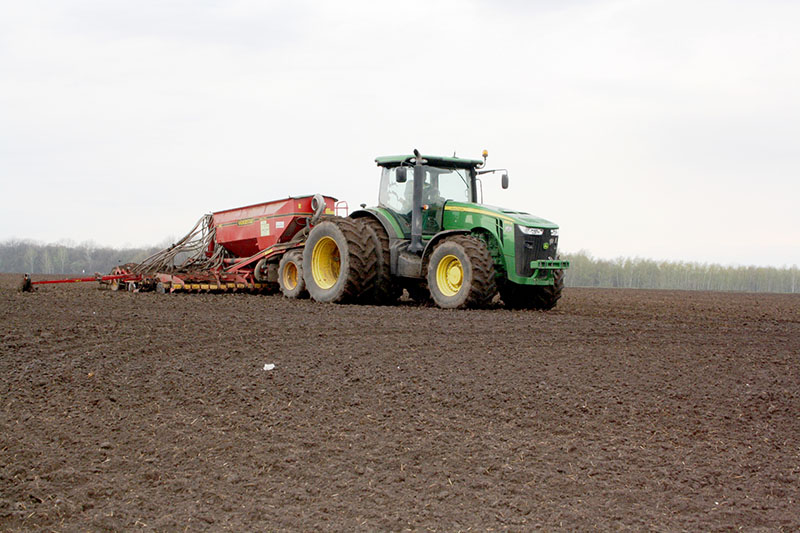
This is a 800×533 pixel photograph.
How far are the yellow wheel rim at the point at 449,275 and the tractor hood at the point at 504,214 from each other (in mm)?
889

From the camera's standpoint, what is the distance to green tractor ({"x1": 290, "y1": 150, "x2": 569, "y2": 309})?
10.5 meters

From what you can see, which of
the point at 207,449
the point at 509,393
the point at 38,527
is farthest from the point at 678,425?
the point at 38,527

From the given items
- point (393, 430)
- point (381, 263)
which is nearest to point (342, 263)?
point (381, 263)

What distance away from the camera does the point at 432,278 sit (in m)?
10.9

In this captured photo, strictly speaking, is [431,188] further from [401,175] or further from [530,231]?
[530,231]

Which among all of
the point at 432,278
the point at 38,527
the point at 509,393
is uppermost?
the point at 432,278

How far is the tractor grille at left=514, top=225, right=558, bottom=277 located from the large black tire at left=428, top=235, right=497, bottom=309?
1.53 ft

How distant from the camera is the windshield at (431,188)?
11.6m

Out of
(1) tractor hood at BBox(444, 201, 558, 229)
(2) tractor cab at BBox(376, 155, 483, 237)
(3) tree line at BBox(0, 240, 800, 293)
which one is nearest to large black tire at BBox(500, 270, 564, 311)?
(1) tractor hood at BBox(444, 201, 558, 229)

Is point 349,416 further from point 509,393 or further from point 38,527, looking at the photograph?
point 38,527

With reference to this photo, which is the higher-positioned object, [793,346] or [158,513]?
[793,346]

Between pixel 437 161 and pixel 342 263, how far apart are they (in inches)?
89.8

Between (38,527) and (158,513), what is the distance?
56 centimetres

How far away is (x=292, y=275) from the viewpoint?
13688mm
